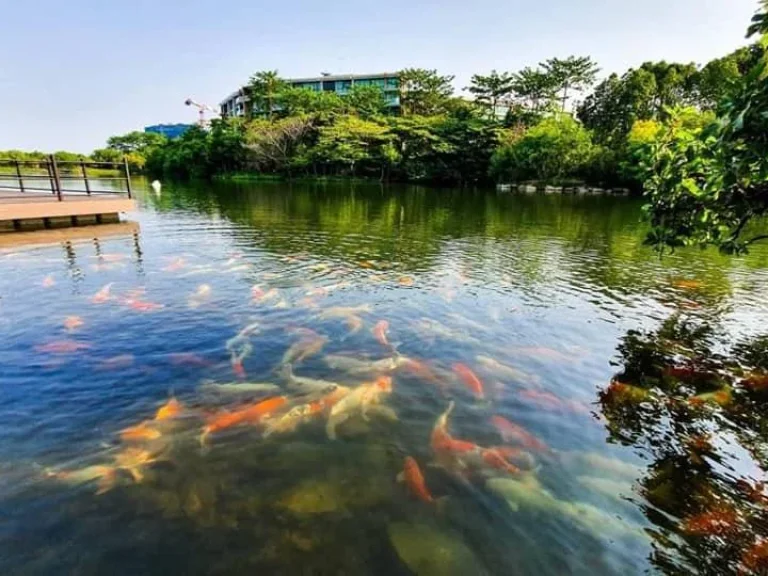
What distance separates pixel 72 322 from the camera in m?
8.65

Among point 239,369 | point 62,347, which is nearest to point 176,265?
point 62,347

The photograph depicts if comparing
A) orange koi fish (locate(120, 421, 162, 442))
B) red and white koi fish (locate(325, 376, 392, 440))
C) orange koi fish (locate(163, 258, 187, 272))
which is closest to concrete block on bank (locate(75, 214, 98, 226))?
orange koi fish (locate(163, 258, 187, 272))

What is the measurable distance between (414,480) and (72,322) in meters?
7.71

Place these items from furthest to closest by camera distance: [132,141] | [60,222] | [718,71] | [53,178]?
[132,141] < [718,71] < [53,178] < [60,222]

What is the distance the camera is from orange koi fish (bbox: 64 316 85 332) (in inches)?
330

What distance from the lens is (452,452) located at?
5.18m

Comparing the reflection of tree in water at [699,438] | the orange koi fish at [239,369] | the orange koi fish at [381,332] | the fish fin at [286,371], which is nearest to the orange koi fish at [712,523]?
the reflection of tree in water at [699,438]

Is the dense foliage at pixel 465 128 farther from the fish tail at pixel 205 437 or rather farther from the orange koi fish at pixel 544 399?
the fish tail at pixel 205 437

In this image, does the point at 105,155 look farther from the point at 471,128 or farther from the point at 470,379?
the point at 470,379

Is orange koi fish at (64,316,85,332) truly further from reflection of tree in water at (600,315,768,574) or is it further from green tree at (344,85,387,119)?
green tree at (344,85,387,119)

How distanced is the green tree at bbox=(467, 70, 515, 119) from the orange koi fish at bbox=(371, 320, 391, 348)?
186 ft

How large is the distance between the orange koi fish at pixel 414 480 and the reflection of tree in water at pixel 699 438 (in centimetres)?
208

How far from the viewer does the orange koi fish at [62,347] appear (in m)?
7.40

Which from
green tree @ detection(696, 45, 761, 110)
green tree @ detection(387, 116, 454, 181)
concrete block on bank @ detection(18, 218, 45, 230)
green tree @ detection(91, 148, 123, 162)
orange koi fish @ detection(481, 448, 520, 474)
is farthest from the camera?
green tree @ detection(91, 148, 123, 162)
